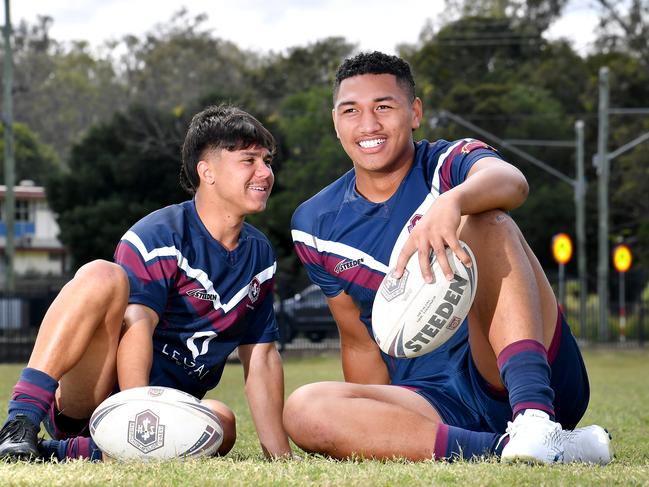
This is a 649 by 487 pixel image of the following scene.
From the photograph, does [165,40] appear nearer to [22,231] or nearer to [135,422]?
[22,231]

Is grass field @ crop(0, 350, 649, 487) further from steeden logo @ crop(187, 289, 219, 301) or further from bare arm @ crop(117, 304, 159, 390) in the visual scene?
steeden logo @ crop(187, 289, 219, 301)

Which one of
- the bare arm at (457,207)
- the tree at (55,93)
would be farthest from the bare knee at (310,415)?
the tree at (55,93)

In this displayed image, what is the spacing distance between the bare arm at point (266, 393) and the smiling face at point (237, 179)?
685 mm

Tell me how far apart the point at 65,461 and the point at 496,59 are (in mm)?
55114

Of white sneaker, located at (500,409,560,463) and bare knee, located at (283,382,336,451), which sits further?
bare knee, located at (283,382,336,451)

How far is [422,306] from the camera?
4273 millimetres

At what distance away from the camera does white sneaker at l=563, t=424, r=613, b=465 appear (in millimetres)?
4242

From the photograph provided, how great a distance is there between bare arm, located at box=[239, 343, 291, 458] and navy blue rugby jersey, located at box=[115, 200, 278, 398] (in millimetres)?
133

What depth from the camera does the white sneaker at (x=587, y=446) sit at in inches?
167

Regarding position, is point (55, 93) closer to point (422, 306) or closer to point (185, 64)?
point (185, 64)

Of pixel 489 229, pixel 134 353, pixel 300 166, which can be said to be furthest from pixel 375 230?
pixel 300 166

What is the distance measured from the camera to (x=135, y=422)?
439 cm

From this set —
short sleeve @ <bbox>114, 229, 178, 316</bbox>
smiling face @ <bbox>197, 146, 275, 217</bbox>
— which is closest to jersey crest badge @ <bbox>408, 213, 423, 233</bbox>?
smiling face @ <bbox>197, 146, 275, 217</bbox>

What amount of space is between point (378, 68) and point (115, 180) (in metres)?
39.5
